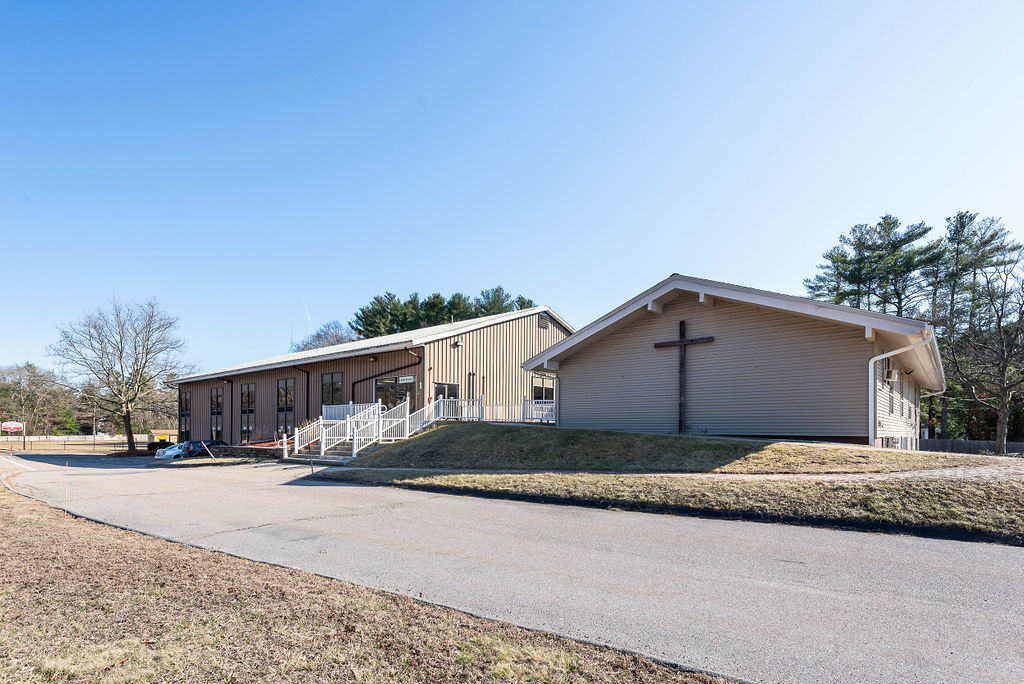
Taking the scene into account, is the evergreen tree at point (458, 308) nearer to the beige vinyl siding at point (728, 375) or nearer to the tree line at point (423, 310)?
the tree line at point (423, 310)

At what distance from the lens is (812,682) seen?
3.50m

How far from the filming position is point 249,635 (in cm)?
409

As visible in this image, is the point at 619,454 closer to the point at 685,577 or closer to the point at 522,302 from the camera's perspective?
the point at 685,577

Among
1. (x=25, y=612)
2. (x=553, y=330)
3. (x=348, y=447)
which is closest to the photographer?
Result: (x=25, y=612)

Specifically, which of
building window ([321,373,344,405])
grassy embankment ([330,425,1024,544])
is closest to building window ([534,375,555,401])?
building window ([321,373,344,405])

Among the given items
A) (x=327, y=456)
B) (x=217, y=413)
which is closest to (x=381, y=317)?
(x=217, y=413)

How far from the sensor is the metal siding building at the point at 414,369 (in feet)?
79.6

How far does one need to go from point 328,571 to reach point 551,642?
9.73 feet

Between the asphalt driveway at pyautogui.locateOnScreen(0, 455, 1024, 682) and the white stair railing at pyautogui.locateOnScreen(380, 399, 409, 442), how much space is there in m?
10.5

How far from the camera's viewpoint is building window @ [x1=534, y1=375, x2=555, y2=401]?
29562 mm

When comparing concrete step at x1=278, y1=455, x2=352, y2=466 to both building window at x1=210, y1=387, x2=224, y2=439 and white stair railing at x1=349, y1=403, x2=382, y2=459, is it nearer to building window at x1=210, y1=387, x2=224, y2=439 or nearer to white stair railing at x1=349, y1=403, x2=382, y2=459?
white stair railing at x1=349, y1=403, x2=382, y2=459

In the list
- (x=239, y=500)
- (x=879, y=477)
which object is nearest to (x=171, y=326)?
(x=239, y=500)

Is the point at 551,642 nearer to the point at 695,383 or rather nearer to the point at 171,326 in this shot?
the point at 695,383

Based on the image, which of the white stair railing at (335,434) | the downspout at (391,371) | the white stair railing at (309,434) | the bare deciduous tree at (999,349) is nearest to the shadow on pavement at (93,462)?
the white stair railing at (309,434)
